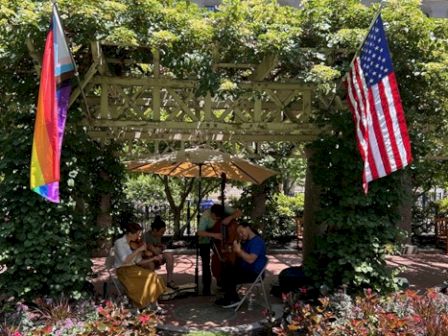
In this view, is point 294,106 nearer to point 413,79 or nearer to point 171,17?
point 413,79

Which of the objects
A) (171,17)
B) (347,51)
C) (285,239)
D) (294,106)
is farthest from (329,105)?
(285,239)

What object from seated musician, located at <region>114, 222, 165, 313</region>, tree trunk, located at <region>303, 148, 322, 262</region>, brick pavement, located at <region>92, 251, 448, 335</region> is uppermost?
tree trunk, located at <region>303, 148, 322, 262</region>

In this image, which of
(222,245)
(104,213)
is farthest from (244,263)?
(104,213)

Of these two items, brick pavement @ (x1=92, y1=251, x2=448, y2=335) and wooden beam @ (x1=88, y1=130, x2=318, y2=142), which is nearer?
brick pavement @ (x1=92, y1=251, x2=448, y2=335)

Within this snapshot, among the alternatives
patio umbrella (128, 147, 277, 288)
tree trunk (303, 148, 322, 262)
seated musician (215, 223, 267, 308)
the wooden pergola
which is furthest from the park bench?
seated musician (215, 223, 267, 308)

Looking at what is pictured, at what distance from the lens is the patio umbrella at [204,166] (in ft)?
26.1

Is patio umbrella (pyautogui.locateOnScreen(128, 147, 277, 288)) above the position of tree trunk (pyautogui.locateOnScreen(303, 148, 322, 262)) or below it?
above

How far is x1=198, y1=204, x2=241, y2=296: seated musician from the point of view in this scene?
809cm

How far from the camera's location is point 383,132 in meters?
5.86

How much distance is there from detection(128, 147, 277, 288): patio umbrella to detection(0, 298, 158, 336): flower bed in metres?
2.56

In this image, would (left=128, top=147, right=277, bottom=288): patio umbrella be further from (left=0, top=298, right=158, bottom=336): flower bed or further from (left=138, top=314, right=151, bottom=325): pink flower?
(left=138, top=314, right=151, bottom=325): pink flower

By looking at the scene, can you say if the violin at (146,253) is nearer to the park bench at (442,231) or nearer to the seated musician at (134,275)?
the seated musician at (134,275)

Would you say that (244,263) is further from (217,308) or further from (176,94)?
(176,94)

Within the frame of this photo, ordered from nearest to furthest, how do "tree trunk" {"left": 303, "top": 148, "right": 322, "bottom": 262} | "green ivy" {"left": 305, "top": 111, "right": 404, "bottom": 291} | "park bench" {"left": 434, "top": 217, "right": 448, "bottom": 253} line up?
"green ivy" {"left": 305, "top": 111, "right": 404, "bottom": 291} → "tree trunk" {"left": 303, "top": 148, "right": 322, "bottom": 262} → "park bench" {"left": 434, "top": 217, "right": 448, "bottom": 253}
